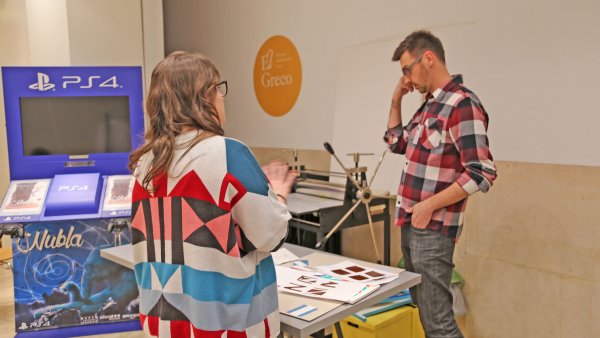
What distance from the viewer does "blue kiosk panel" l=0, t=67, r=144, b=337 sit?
2699mm

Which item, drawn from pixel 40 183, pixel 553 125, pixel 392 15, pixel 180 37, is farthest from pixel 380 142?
pixel 180 37

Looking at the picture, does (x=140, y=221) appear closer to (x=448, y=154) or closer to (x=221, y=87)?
(x=221, y=87)

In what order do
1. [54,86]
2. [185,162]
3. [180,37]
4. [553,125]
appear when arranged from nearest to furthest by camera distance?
1. [185,162]
2. [553,125]
3. [54,86]
4. [180,37]

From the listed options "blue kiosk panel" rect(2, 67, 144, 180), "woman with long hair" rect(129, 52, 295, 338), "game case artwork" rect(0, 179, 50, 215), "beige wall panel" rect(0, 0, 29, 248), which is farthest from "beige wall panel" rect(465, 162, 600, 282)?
"beige wall panel" rect(0, 0, 29, 248)

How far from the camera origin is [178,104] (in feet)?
4.00

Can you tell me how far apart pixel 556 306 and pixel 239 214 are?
7.47 feet

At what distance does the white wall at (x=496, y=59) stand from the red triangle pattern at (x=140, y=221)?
2.32 metres

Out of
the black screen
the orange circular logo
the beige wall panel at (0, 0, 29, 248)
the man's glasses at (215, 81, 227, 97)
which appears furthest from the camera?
the beige wall panel at (0, 0, 29, 248)

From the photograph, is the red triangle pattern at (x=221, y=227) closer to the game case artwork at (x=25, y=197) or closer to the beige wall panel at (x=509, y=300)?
the game case artwork at (x=25, y=197)

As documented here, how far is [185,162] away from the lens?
1175 millimetres

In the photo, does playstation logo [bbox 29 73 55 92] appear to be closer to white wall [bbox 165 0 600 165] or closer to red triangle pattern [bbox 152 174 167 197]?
red triangle pattern [bbox 152 174 167 197]

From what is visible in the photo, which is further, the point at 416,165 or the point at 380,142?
the point at 380,142

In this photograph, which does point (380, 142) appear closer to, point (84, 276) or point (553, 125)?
point (553, 125)

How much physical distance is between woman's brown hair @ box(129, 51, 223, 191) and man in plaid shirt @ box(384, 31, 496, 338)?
1074mm
